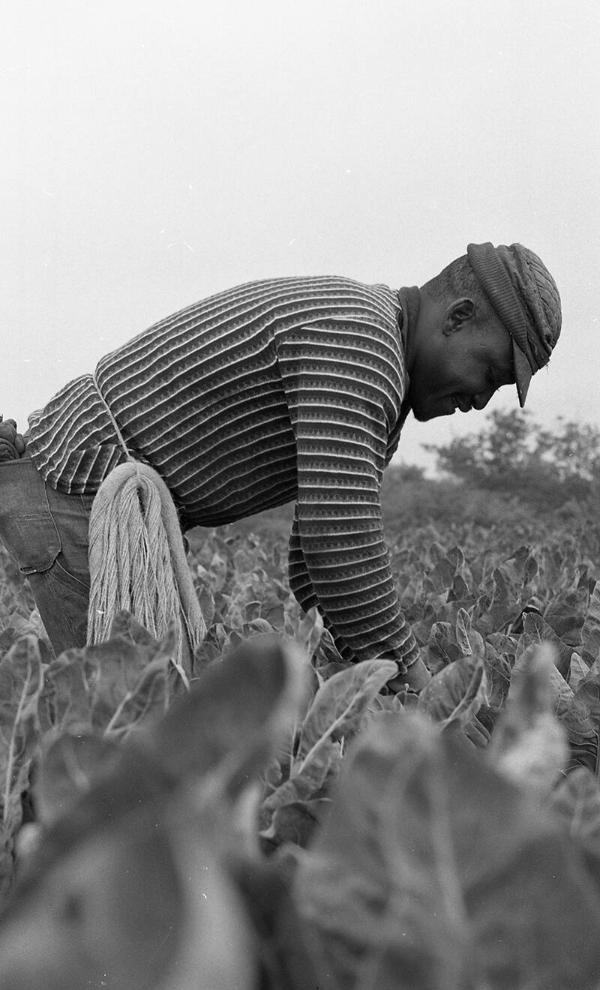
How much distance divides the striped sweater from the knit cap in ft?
0.80

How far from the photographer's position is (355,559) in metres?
2.30

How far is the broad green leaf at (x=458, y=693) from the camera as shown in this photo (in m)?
0.96

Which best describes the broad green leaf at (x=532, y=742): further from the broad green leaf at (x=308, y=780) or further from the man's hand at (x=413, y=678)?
the man's hand at (x=413, y=678)

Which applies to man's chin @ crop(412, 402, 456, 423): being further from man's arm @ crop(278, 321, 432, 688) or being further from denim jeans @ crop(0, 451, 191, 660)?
denim jeans @ crop(0, 451, 191, 660)

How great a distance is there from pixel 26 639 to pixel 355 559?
1.47m

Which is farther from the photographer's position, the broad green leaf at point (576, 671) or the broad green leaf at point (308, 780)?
the broad green leaf at point (576, 671)

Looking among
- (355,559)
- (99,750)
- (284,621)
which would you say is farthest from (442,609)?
(99,750)

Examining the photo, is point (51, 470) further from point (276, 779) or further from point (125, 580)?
point (276, 779)

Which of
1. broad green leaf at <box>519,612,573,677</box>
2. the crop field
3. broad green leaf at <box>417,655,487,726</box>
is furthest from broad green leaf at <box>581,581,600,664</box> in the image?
the crop field

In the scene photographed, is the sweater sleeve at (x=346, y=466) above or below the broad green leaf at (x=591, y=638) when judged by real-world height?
above

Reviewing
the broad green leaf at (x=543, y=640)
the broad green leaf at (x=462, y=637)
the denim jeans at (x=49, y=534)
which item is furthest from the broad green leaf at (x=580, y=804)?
the denim jeans at (x=49, y=534)

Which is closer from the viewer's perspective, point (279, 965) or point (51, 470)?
point (279, 965)

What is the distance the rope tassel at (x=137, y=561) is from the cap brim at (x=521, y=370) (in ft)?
3.15

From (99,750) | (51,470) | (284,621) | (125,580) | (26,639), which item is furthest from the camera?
(284,621)
